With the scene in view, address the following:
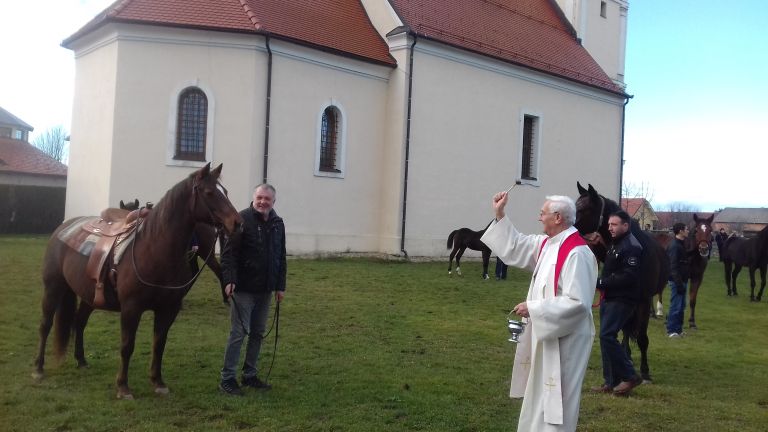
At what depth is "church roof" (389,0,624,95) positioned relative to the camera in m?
24.2

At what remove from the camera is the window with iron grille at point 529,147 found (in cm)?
2811

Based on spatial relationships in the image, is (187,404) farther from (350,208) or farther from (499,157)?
(499,157)

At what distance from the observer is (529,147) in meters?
28.4

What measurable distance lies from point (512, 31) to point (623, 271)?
75.5 feet

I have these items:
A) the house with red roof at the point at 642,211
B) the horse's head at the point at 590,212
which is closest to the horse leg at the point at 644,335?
the horse's head at the point at 590,212

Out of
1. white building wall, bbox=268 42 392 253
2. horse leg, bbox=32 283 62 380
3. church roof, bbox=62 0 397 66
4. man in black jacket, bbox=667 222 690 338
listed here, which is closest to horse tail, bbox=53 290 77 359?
horse leg, bbox=32 283 62 380

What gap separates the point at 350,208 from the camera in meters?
22.7

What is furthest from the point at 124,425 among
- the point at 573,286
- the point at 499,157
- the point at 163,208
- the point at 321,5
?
the point at 499,157

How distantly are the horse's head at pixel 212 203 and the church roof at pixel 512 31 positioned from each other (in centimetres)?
1783

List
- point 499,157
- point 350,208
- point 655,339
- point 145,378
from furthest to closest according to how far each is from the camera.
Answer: point 499,157 < point 350,208 < point 655,339 < point 145,378

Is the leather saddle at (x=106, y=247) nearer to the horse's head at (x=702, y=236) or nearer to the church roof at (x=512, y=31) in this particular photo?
the horse's head at (x=702, y=236)

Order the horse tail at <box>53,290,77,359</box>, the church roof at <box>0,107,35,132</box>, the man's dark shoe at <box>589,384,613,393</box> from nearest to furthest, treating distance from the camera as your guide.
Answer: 1. the horse tail at <box>53,290,77,359</box>
2. the man's dark shoe at <box>589,384,613,393</box>
3. the church roof at <box>0,107,35,132</box>

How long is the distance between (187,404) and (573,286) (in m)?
3.98

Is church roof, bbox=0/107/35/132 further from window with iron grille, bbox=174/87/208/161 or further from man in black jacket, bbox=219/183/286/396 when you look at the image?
man in black jacket, bbox=219/183/286/396
